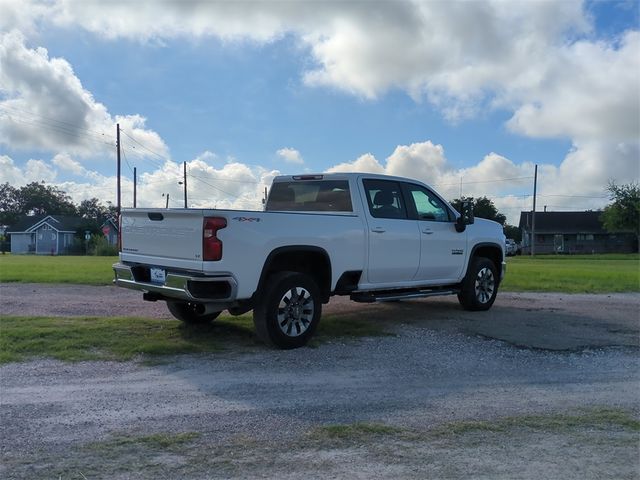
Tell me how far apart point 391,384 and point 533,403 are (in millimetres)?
1288

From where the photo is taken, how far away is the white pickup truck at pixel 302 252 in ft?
20.2

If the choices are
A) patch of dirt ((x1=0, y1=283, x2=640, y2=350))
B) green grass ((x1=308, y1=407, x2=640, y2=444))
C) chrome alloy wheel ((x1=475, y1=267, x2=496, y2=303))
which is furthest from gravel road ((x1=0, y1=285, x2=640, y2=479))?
chrome alloy wheel ((x1=475, y1=267, x2=496, y2=303))

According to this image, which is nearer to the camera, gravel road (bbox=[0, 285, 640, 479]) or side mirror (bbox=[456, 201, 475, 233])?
gravel road (bbox=[0, 285, 640, 479])

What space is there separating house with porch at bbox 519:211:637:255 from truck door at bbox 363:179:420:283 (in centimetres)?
6581

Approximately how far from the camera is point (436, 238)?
8586mm

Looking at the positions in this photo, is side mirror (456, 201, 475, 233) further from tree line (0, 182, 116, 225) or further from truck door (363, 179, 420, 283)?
tree line (0, 182, 116, 225)

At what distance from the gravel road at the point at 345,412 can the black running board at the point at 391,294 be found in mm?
519

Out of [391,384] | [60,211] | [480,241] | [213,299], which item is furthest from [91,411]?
[60,211]

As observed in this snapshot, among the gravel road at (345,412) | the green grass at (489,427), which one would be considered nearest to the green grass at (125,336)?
the gravel road at (345,412)

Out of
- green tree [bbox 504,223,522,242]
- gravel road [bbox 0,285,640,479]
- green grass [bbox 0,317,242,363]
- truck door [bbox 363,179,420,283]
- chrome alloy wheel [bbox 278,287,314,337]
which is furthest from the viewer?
green tree [bbox 504,223,522,242]

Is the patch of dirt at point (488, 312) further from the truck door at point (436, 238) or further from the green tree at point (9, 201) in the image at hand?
the green tree at point (9, 201)

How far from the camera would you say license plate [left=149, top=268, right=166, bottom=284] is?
6.54 m

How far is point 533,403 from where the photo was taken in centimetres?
514

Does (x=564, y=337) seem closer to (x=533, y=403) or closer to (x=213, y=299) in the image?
(x=533, y=403)
